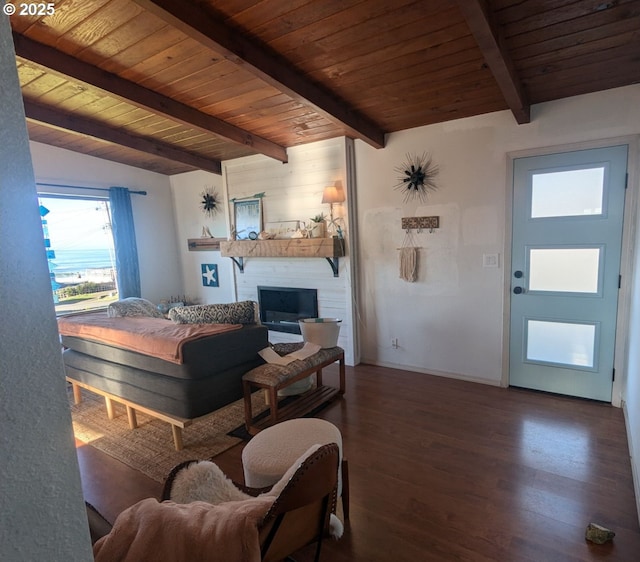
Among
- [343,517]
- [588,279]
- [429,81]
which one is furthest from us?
[588,279]

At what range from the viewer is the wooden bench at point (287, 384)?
2.63m

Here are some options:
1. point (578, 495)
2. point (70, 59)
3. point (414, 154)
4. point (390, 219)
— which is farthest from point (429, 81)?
point (578, 495)

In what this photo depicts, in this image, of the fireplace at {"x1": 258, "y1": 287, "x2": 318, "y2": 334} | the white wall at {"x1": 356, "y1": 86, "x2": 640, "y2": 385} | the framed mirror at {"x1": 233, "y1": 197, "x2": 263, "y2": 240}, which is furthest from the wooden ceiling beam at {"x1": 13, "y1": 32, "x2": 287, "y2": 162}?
the fireplace at {"x1": 258, "y1": 287, "x2": 318, "y2": 334}

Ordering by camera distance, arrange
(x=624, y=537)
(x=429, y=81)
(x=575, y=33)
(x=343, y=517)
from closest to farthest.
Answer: (x=624, y=537), (x=343, y=517), (x=575, y=33), (x=429, y=81)

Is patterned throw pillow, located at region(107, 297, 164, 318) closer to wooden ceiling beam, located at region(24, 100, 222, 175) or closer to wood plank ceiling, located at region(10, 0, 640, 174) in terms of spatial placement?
wood plank ceiling, located at region(10, 0, 640, 174)

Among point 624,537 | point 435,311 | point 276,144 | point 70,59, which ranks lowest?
point 624,537

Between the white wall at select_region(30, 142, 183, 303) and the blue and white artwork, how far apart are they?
0.58 meters

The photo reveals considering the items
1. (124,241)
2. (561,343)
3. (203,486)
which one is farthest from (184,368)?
(124,241)

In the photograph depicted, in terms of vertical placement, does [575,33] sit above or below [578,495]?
above

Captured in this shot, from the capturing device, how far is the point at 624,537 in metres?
1.70

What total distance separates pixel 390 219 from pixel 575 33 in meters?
1.98

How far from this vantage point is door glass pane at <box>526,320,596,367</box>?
2990 millimetres

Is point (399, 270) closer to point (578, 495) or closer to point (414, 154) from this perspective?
point (414, 154)

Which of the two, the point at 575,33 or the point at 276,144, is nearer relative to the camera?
the point at 575,33
